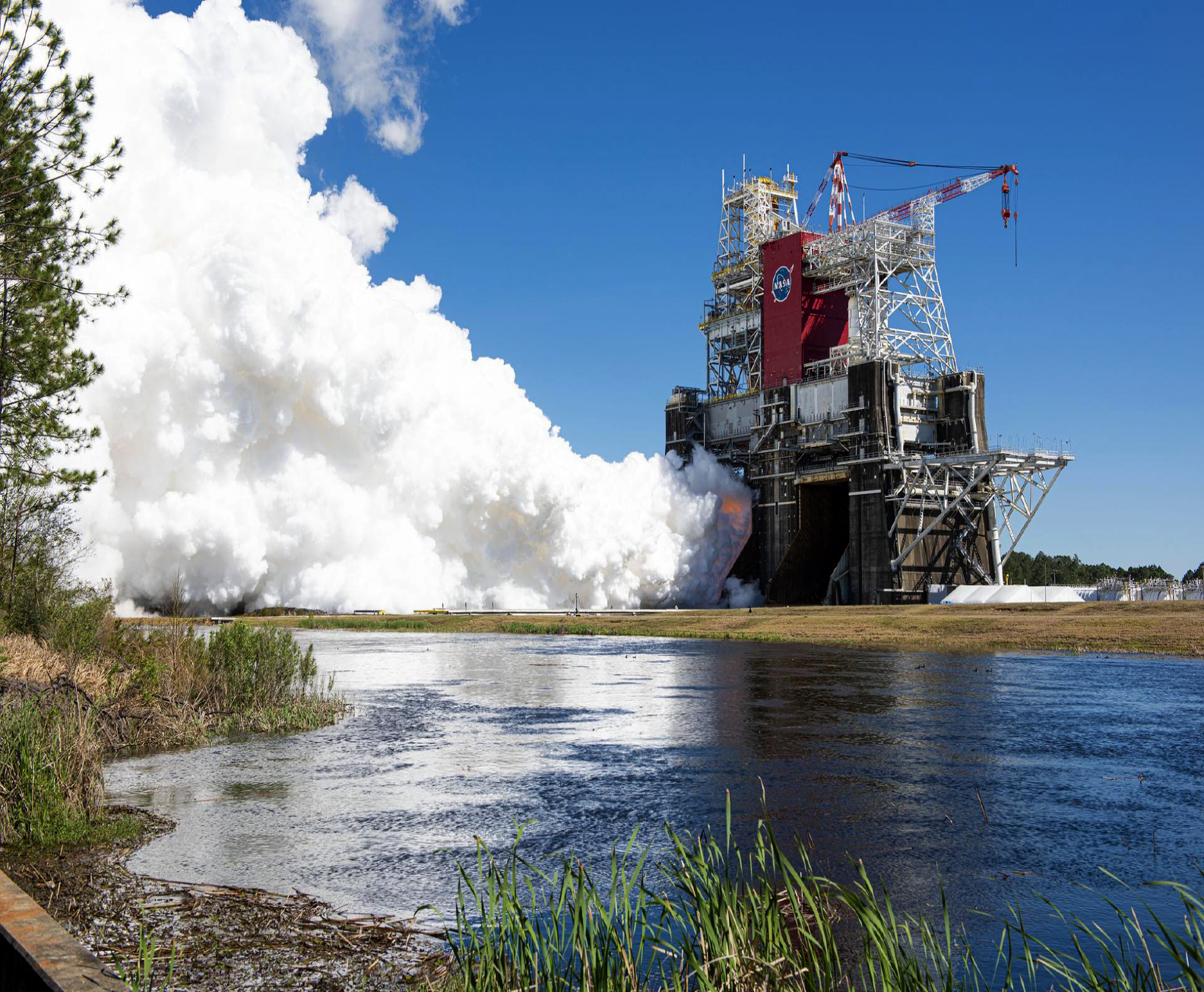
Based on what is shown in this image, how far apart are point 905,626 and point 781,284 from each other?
3793 cm

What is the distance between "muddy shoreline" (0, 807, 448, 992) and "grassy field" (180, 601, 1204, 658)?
38.8 metres

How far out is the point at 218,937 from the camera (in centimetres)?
838

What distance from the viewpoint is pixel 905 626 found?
171 feet

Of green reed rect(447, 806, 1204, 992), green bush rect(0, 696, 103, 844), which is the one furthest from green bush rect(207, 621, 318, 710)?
green reed rect(447, 806, 1204, 992)

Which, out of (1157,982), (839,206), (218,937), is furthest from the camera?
(839,206)

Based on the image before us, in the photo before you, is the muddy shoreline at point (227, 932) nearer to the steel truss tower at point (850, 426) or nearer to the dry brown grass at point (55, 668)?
the dry brown grass at point (55, 668)

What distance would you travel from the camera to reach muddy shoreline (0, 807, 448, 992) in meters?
7.53

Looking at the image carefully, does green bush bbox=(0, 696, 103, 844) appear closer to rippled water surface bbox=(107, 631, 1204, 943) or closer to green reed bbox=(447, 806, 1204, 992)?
rippled water surface bbox=(107, 631, 1204, 943)

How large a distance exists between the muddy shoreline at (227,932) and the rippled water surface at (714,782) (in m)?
0.64

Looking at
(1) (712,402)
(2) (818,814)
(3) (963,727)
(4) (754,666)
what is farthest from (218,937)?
(1) (712,402)

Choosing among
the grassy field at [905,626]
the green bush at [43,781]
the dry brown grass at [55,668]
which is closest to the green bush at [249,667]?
the dry brown grass at [55,668]

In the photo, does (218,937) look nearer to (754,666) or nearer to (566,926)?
(566,926)

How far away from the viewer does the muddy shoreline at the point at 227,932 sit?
7527mm

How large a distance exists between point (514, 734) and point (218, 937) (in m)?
12.5
